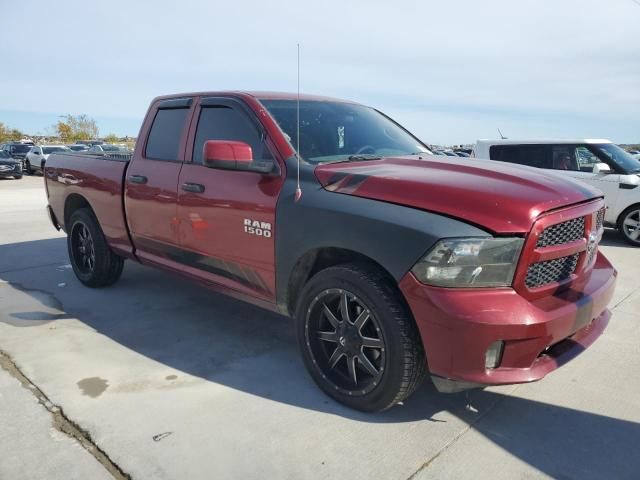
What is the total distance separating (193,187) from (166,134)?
0.84 metres

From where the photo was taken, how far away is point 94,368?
340 cm

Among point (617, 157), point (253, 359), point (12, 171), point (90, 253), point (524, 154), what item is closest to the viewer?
point (253, 359)

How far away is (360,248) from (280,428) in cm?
107

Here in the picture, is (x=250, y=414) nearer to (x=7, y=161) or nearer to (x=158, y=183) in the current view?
(x=158, y=183)

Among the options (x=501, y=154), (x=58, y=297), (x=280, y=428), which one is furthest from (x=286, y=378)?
(x=501, y=154)

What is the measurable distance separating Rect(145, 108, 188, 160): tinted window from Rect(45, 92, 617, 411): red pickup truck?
0.02m

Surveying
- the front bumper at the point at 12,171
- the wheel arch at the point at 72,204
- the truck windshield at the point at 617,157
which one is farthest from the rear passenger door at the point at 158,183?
the front bumper at the point at 12,171

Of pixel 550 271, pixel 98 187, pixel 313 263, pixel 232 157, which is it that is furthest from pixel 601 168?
pixel 98 187

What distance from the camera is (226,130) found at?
12.2ft

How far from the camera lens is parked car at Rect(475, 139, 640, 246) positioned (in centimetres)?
802

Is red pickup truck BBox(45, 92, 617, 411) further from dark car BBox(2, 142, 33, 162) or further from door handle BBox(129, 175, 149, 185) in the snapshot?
dark car BBox(2, 142, 33, 162)

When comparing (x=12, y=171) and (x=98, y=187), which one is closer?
(x=98, y=187)

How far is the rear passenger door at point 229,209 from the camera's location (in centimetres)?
323

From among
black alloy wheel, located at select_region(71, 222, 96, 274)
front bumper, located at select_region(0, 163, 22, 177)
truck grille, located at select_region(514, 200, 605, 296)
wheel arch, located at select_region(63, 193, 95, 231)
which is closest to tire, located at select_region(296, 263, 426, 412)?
truck grille, located at select_region(514, 200, 605, 296)
